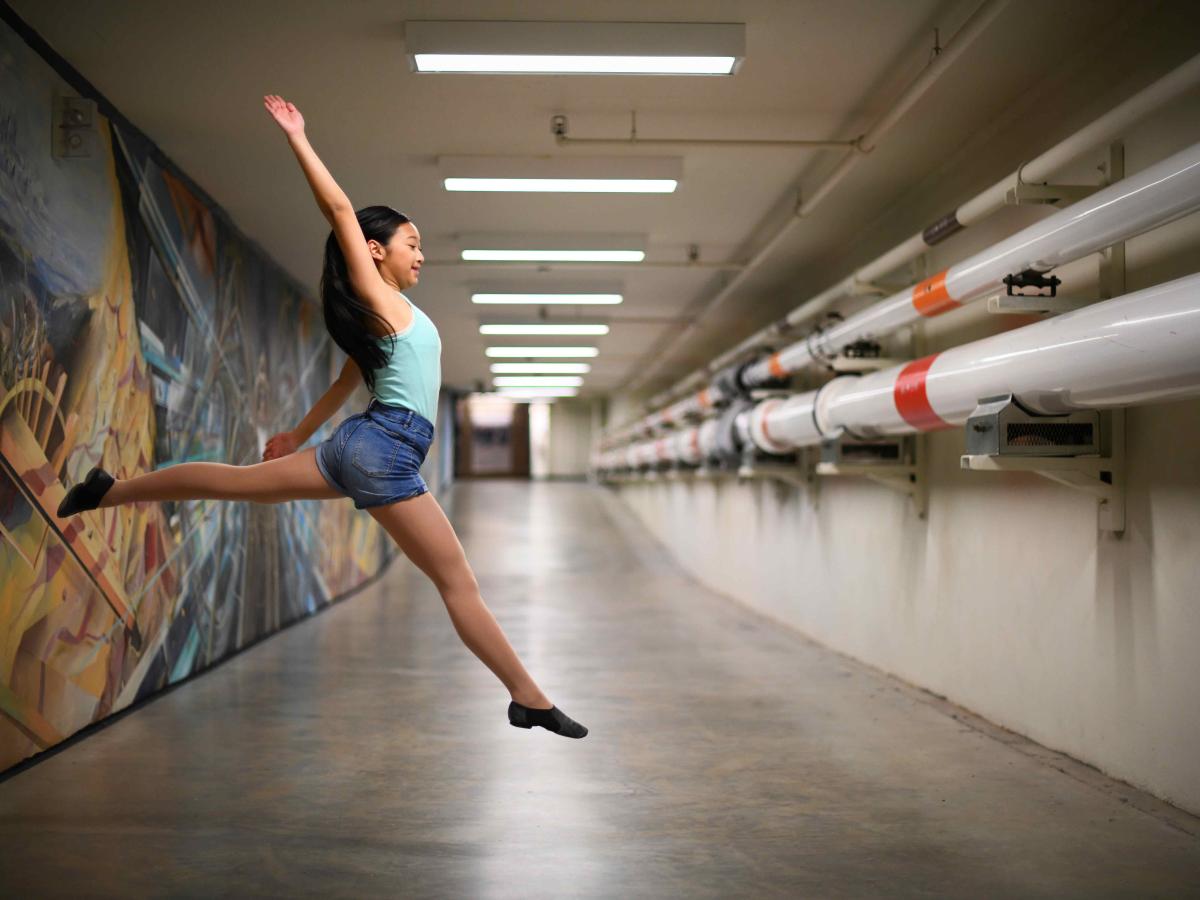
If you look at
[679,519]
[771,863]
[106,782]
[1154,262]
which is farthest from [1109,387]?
[679,519]

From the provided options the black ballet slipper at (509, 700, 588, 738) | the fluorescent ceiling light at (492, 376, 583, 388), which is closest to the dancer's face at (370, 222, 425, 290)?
the black ballet slipper at (509, 700, 588, 738)

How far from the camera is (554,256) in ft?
24.2

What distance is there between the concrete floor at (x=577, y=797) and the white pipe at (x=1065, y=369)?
132 centimetres

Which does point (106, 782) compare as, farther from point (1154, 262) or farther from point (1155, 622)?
point (1154, 262)

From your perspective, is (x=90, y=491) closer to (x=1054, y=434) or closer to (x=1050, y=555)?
(x=1054, y=434)

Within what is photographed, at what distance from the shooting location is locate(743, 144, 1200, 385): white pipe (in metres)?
2.79

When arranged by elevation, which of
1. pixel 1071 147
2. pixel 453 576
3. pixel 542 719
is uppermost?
pixel 1071 147

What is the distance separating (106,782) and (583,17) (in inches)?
127

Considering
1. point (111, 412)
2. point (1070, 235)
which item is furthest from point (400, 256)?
point (111, 412)

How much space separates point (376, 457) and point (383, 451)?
0.08 ft

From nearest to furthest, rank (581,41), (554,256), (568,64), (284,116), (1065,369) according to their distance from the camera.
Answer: (284,116), (1065,369), (581,41), (568,64), (554,256)

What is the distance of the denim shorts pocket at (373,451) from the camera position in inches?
101

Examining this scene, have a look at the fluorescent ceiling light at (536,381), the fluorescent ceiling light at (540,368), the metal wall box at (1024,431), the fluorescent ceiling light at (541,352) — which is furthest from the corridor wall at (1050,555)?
the fluorescent ceiling light at (536,381)

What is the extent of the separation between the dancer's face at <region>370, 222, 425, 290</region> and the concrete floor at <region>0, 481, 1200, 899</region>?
5.21 ft
